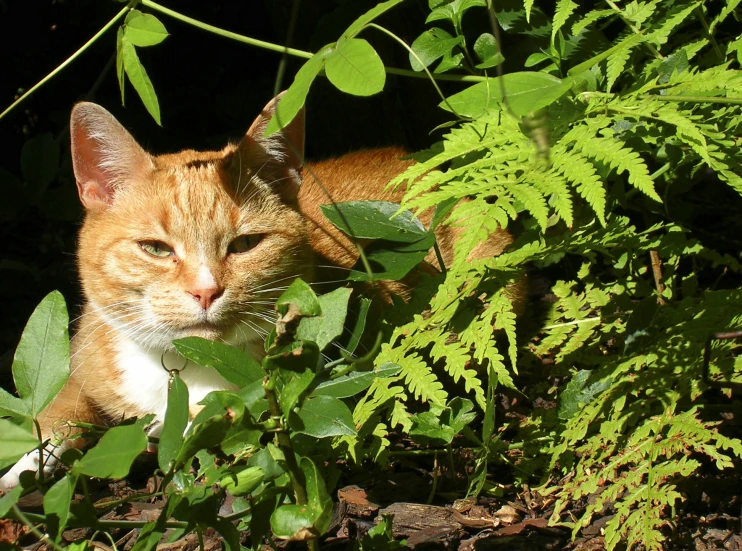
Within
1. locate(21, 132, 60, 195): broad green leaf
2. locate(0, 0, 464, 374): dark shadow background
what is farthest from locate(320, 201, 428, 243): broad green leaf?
locate(21, 132, 60, 195): broad green leaf

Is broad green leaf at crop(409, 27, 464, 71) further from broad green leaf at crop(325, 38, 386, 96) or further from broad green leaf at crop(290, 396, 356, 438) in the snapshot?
broad green leaf at crop(290, 396, 356, 438)

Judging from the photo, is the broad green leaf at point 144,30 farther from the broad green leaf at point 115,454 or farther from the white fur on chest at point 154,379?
the white fur on chest at point 154,379

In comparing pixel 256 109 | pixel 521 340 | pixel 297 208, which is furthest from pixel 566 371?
pixel 256 109

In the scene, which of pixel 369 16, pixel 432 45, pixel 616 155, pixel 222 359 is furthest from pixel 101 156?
pixel 616 155

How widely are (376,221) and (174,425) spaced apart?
113 cm

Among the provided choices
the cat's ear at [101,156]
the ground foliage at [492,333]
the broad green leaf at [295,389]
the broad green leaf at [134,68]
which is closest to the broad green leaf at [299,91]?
the ground foliage at [492,333]

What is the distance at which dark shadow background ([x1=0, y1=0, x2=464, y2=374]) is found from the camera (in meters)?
4.46

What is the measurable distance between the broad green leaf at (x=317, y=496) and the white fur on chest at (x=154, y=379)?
4.54ft

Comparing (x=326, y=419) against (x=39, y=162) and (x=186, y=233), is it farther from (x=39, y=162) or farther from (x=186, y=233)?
(x=39, y=162)

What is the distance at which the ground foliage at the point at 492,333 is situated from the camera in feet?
6.00

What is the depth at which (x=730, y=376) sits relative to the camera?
2527 mm

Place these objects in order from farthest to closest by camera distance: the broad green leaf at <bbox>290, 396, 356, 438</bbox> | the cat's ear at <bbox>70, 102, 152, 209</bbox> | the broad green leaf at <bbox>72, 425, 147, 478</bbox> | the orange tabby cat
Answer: the cat's ear at <bbox>70, 102, 152, 209</bbox> < the orange tabby cat < the broad green leaf at <bbox>290, 396, 356, 438</bbox> < the broad green leaf at <bbox>72, 425, 147, 478</bbox>

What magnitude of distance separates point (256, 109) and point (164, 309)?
8.30 ft

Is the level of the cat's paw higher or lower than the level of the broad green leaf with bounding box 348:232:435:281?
lower
